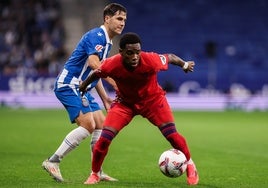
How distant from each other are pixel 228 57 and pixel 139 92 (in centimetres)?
2803

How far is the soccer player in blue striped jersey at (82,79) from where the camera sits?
9.46 m

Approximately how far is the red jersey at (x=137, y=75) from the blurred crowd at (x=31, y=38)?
21683mm

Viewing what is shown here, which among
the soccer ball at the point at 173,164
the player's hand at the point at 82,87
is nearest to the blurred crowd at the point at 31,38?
the player's hand at the point at 82,87

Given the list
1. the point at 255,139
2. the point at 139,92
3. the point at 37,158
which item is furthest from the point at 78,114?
the point at 255,139

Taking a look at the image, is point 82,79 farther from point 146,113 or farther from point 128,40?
point 128,40

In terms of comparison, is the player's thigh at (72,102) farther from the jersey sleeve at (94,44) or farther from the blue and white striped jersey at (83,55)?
the jersey sleeve at (94,44)

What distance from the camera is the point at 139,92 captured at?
A: 29.5 ft

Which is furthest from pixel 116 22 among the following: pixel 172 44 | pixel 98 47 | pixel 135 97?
pixel 172 44

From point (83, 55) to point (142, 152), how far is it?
4860 millimetres

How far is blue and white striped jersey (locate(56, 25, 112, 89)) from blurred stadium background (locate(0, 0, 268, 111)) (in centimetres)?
2027

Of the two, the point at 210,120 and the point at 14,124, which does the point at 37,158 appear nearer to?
the point at 14,124

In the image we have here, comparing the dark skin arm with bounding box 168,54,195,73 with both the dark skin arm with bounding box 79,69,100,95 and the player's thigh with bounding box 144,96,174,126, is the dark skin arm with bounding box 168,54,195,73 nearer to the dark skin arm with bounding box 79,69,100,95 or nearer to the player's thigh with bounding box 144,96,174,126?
the player's thigh with bounding box 144,96,174,126

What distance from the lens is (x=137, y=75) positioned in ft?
28.9

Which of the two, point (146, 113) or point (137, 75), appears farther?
point (146, 113)
